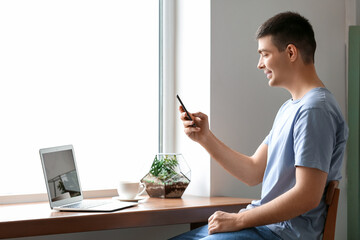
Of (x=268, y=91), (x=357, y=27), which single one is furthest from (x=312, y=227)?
(x=357, y=27)

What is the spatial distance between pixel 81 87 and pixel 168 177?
570mm

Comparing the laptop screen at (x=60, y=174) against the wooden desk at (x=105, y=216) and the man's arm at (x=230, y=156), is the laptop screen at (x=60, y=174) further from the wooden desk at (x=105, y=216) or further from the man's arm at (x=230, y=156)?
the man's arm at (x=230, y=156)

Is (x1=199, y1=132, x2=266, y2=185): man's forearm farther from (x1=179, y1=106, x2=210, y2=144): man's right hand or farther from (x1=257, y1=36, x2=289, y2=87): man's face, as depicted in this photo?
(x1=257, y1=36, x2=289, y2=87): man's face

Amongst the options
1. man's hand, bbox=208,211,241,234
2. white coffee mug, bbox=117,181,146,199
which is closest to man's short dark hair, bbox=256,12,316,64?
man's hand, bbox=208,211,241,234

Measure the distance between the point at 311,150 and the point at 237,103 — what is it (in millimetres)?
930

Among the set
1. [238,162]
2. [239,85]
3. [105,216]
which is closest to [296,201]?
[238,162]

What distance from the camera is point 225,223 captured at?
1.54 meters

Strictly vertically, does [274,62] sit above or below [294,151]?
above

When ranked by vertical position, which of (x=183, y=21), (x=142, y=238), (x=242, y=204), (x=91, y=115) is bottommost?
(x=142, y=238)

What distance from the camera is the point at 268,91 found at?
8.13 feet

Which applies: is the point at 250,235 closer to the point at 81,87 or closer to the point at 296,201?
the point at 296,201

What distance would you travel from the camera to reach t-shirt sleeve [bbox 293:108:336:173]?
4.77ft

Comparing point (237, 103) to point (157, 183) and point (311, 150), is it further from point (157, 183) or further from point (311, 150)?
point (311, 150)

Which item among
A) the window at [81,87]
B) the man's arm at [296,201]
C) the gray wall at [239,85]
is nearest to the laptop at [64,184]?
the window at [81,87]
